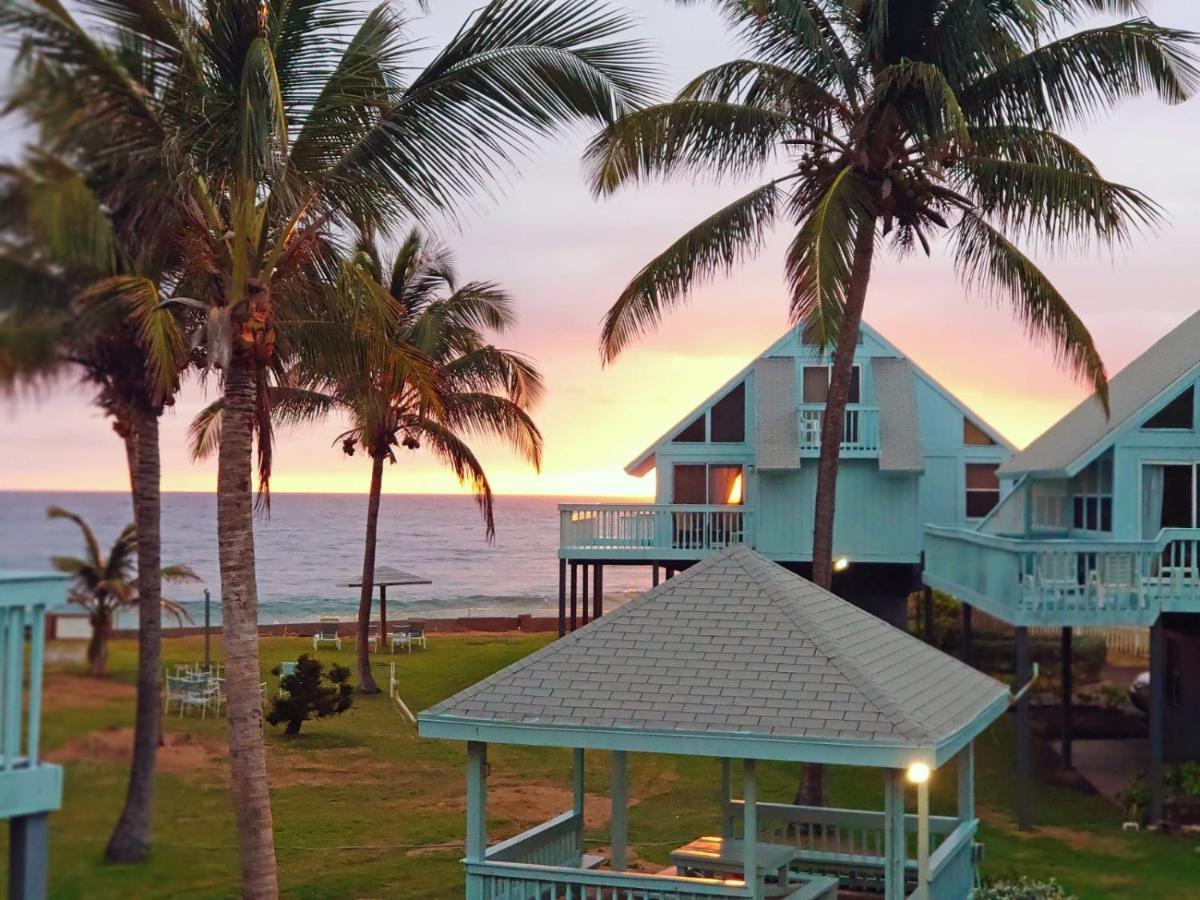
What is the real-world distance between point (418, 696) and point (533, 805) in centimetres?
1099

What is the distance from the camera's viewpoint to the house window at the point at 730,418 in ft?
114

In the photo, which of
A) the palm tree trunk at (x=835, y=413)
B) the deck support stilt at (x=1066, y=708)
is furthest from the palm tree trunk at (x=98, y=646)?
the deck support stilt at (x=1066, y=708)

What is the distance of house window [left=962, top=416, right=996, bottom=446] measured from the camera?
35.2 meters

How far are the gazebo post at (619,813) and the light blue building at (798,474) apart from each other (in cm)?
1719

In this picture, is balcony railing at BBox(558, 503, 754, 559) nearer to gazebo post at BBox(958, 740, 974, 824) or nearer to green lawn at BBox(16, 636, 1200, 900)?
green lawn at BBox(16, 636, 1200, 900)

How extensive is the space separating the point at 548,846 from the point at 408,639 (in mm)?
28538

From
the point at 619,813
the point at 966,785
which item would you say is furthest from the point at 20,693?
the point at 966,785

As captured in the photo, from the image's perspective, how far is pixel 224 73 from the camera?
1252cm

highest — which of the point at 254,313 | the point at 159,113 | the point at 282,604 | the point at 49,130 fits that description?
the point at 159,113

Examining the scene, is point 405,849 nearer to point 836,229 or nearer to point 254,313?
point 254,313

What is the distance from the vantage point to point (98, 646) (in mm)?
10547

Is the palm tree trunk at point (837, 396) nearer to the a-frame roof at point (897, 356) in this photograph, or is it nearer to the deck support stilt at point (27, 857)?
the deck support stilt at point (27, 857)

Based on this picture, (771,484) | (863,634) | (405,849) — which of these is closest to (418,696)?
(771,484)

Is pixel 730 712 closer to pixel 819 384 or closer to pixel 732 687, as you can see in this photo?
pixel 732 687
